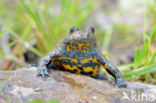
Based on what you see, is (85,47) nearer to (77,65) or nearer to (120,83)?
(77,65)

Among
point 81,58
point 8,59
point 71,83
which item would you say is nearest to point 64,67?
point 81,58

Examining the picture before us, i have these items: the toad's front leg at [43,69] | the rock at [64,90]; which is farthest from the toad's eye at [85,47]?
the toad's front leg at [43,69]

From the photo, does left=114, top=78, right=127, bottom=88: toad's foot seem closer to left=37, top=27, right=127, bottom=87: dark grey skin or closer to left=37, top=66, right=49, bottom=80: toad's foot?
left=37, top=27, right=127, bottom=87: dark grey skin

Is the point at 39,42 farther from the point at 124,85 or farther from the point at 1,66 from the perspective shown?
the point at 124,85

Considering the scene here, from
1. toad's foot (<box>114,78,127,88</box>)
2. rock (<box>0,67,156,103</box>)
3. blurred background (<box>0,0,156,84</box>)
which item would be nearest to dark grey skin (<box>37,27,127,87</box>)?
toad's foot (<box>114,78,127,88</box>)

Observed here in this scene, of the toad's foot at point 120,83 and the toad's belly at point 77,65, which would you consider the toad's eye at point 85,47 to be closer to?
the toad's belly at point 77,65

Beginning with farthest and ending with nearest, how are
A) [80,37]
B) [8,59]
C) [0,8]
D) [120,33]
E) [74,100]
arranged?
[120,33] < [0,8] < [8,59] < [80,37] < [74,100]
